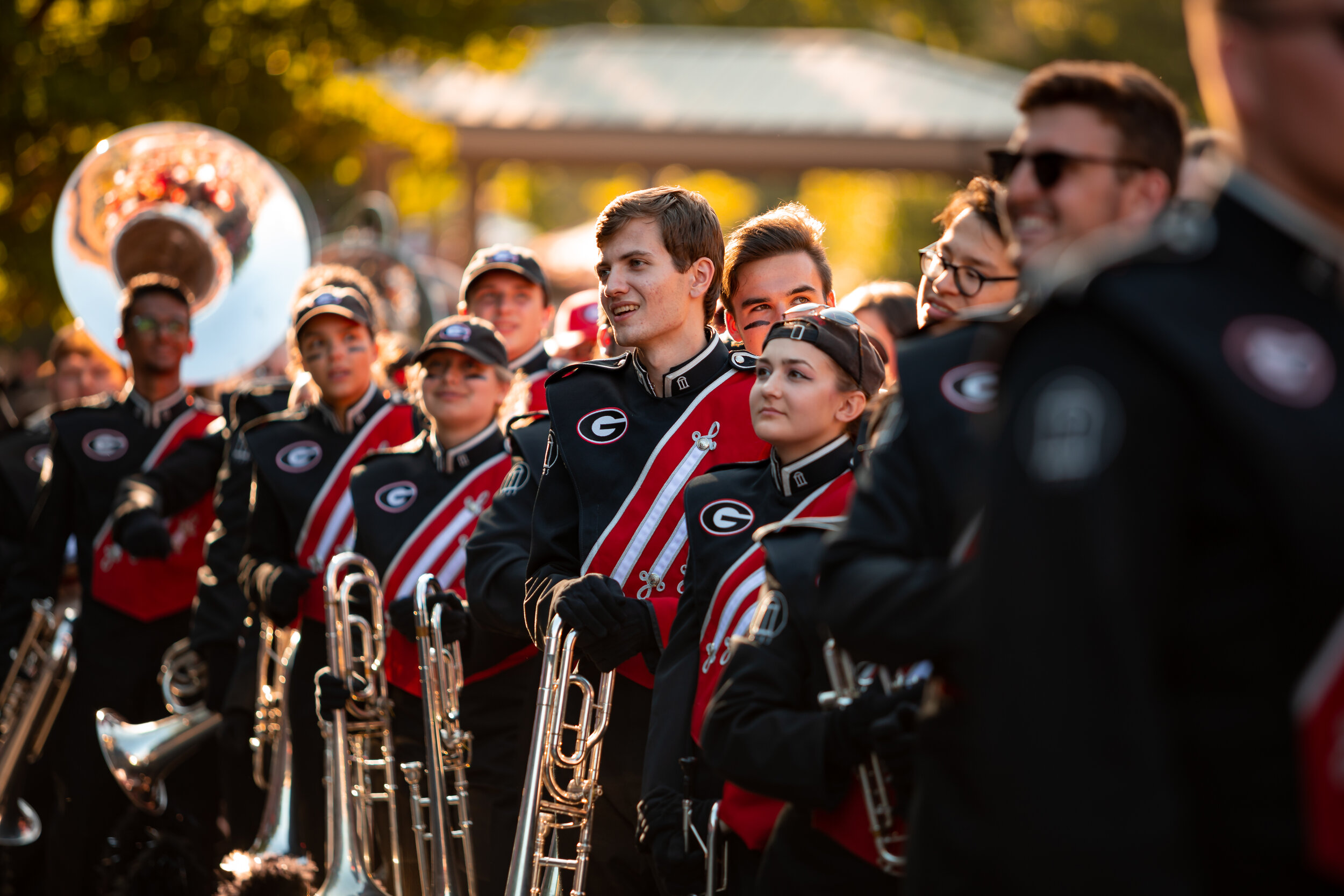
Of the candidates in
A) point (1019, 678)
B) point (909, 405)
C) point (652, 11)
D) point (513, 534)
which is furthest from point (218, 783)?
point (652, 11)

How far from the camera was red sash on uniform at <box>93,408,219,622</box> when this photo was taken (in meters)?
6.94

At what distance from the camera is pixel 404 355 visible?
772 centimetres

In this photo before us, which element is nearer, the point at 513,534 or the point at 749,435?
the point at 749,435

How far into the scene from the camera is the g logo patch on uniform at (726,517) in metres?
3.57

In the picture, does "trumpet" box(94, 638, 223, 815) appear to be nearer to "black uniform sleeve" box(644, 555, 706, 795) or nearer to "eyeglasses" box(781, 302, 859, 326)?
"black uniform sleeve" box(644, 555, 706, 795)

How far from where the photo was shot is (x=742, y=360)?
14.2 feet

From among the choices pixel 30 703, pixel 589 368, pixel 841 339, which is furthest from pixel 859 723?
pixel 30 703

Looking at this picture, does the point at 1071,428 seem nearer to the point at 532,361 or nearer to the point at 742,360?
the point at 742,360

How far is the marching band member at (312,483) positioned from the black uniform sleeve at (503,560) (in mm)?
1356

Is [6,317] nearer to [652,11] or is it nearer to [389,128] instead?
[389,128]

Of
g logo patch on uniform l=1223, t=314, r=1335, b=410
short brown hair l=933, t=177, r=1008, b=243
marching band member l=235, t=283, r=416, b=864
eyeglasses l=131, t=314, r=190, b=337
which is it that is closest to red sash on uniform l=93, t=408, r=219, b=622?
eyeglasses l=131, t=314, r=190, b=337

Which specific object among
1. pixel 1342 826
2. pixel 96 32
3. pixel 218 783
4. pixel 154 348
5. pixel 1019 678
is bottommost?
pixel 218 783

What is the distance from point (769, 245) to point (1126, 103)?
7.99ft

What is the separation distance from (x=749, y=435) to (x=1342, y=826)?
274 cm
